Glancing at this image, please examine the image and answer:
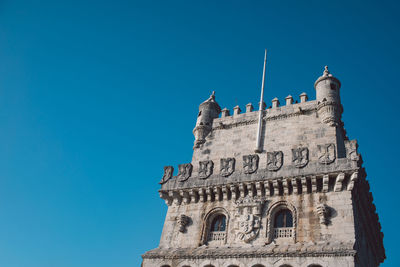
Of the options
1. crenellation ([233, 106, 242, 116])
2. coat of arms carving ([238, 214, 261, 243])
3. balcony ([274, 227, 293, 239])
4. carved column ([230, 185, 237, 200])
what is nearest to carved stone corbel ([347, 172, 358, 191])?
balcony ([274, 227, 293, 239])

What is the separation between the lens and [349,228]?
21.2m

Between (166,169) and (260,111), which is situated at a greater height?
(260,111)

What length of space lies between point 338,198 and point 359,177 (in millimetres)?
1816

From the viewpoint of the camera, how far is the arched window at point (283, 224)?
75.0 feet

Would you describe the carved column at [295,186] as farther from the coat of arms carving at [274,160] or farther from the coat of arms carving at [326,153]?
the coat of arms carving at [326,153]

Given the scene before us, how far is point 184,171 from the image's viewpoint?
27906 mm

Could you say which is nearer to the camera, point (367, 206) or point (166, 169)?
point (367, 206)

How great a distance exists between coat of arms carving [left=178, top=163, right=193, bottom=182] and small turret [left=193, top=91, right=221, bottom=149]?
2377mm

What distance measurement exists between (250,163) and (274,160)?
5.25 ft

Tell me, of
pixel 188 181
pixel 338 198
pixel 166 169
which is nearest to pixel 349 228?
pixel 338 198

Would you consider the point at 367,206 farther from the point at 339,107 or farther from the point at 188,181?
the point at 188,181

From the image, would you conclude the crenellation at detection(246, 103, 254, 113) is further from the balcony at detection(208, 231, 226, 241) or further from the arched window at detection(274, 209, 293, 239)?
the balcony at detection(208, 231, 226, 241)

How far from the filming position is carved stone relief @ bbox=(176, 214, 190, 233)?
25.4 m

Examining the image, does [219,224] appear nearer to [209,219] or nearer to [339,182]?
[209,219]
